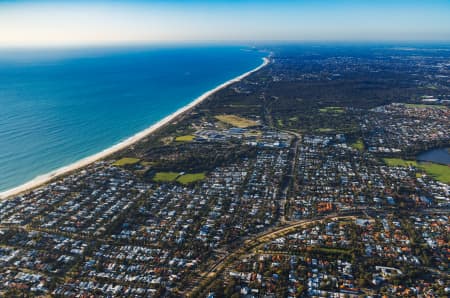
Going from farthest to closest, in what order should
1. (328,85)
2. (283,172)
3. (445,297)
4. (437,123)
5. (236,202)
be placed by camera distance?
(328,85), (437,123), (283,172), (236,202), (445,297)

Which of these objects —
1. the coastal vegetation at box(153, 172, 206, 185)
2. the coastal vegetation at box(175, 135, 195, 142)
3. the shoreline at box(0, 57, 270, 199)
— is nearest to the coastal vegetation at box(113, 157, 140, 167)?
the shoreline at box(0, 57, 270, 199)

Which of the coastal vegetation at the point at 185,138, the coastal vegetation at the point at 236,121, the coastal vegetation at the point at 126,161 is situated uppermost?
the coastal vegetation at the point at 236,121

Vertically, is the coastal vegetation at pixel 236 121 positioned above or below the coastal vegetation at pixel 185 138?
above

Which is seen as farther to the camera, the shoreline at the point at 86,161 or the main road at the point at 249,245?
the shoreline at the point at 86,161

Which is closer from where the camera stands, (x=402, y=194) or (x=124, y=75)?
(x=402, y=194)

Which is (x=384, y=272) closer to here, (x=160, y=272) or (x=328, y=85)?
(x=160, y=272)

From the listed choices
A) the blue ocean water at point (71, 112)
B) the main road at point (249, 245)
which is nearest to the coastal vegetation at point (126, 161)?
the blue ocean water at point (71, 112)

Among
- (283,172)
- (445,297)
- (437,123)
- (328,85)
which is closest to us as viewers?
(445,297)

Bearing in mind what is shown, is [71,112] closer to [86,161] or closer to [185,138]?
[86,161]

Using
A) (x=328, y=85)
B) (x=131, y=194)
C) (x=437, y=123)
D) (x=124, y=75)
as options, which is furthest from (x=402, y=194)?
(x=124, y=75)

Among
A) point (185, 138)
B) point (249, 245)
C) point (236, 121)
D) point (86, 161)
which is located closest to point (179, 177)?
point (185, 138)

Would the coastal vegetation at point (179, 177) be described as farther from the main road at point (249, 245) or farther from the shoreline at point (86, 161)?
the main road at point (249, 245)
